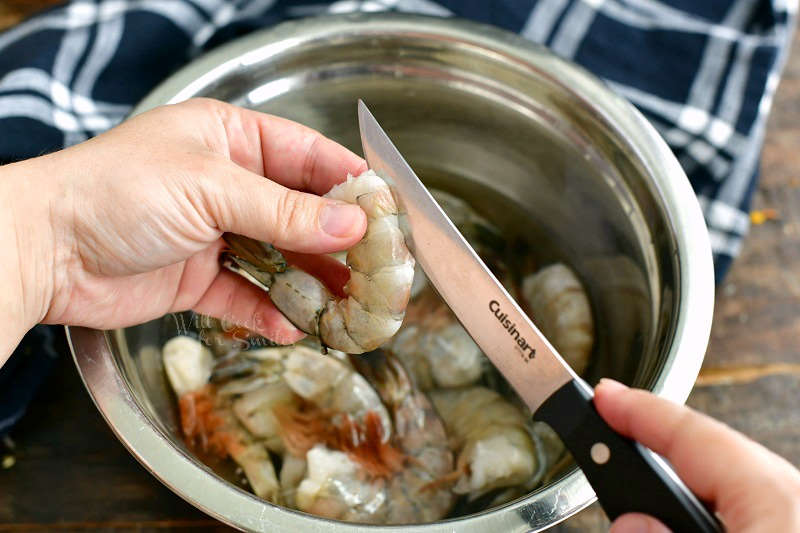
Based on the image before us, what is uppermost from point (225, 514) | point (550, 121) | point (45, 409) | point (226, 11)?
point (226, 11)

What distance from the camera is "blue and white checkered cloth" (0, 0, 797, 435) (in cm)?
Result: 118

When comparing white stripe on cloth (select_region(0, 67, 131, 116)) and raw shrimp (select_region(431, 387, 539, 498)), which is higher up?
white stripe on cloth (select_region(0, 67, 131, 116))

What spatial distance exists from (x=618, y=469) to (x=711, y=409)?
590 millimetres

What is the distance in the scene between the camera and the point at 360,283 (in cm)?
81

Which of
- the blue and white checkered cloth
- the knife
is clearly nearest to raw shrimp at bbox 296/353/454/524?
the knife

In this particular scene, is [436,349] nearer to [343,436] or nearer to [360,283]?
[343,436]

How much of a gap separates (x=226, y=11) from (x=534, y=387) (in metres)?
0.91

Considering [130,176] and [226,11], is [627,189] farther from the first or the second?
[226,11]

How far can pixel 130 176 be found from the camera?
0.77m

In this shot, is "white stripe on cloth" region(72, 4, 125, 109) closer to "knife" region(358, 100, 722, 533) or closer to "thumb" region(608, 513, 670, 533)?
"knife" region(358, 100, 722, 533)

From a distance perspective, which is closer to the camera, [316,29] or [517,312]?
[517,312]

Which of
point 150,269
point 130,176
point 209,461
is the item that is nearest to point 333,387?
point 209,461

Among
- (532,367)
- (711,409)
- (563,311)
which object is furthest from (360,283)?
(711,409)

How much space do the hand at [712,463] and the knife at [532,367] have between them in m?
0.01
